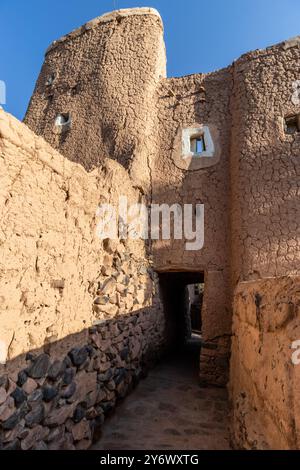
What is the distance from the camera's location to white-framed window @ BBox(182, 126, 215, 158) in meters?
5.32

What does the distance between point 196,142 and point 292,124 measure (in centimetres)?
177

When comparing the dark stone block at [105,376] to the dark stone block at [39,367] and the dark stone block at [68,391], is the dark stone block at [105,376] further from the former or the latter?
the dark stone block at [39,367]

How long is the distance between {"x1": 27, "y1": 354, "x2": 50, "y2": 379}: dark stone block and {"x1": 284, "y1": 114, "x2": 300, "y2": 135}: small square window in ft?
16.5

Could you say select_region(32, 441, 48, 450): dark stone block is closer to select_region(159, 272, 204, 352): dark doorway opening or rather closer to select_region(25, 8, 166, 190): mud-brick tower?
select_region(159, 272, 204, 352): dark doorway opening

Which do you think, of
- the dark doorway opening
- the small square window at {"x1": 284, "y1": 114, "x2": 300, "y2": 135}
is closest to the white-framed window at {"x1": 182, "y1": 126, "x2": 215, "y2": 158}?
the small square window at {"x1": 284, "y1": 114, "x2": 300, "y2": 135}

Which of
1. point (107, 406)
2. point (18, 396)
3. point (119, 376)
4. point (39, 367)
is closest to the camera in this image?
point (18, 396)

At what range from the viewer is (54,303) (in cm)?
249

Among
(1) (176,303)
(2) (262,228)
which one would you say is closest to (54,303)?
(2) (262,228)

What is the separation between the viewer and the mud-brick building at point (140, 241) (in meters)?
2.04

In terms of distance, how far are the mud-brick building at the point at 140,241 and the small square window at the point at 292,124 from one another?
4 centimetres

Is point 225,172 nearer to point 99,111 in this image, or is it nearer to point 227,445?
point 99,111

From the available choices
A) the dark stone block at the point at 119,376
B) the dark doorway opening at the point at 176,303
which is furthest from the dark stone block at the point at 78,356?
the dark doorway opening at the point at 176,303

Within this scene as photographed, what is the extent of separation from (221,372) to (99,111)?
5.80 metres

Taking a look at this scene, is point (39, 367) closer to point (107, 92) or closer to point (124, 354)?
point (124, 354)
